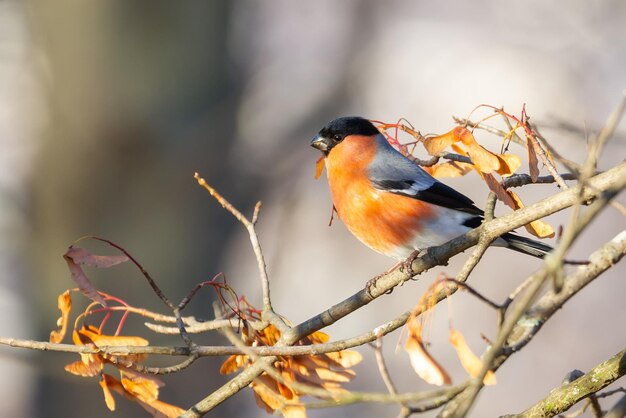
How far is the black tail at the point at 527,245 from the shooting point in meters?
2.26

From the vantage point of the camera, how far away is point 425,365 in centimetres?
121

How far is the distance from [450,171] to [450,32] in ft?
19.8

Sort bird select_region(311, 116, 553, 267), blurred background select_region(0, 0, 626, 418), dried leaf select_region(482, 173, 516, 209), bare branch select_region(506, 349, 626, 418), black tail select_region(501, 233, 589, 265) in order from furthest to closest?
blurred background select_region(0, 0, 626, 418), bird select_region(311, 116, 553, 267), black tail select_region(501, 233, 589, 265), dried leaf select_region(482, 173, 516, 209), bare branch select_region(506, 349, 626, 418)

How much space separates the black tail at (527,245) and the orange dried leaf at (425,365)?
3.60 feet

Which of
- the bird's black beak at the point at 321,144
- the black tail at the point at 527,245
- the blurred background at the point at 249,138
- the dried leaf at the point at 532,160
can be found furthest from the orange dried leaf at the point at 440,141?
the bird's black beak at the point at 321,144

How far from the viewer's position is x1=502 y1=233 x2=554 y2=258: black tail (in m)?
2.26

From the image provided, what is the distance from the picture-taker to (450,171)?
5.83ft

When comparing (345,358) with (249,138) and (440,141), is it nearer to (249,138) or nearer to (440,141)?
(440,141)

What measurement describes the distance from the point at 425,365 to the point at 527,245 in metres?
1.16

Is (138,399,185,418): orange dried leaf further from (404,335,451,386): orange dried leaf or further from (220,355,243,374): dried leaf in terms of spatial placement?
(404,335,451,386): orange dried leaf

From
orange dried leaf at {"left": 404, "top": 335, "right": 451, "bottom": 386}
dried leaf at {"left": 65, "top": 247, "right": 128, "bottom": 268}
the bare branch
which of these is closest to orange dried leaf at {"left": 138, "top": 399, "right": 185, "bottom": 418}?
dried leaf at {"left": 65, "top": 247, "right": 128, "bottom": 268}

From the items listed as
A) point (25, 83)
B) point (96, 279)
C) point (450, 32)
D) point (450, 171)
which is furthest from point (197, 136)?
point (450, 32)

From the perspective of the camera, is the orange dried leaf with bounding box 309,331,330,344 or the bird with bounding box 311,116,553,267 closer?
the orange dried leaf with bounding box 309,331,330,344

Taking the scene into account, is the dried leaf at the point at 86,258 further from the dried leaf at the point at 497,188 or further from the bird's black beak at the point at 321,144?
the bird's black beak at the point at 321,144
